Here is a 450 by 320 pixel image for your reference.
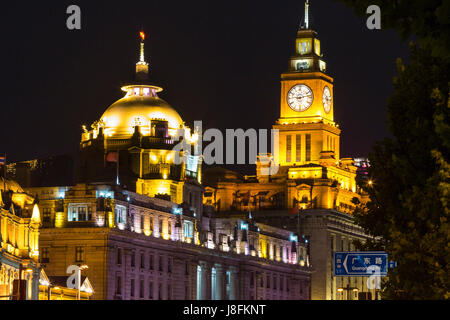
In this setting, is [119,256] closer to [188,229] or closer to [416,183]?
[188,229]

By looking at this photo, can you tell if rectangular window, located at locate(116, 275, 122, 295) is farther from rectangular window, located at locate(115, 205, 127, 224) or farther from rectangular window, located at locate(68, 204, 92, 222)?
rectangular window, located at locate(68, 204, 92, 222)

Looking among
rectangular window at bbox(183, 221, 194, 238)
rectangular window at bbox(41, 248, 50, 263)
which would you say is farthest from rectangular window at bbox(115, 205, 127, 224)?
rectangular window at bbox(183, 221, 194, 238)

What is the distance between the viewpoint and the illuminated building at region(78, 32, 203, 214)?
554 feet

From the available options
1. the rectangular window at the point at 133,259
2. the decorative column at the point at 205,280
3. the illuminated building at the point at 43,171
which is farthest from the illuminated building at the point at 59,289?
the decorative column at the point at 205,280

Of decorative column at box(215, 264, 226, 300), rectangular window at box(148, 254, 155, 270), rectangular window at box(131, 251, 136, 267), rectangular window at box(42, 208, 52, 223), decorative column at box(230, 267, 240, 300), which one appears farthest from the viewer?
decorative column at box(230, 267, 240, 300)

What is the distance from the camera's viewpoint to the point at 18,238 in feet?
359

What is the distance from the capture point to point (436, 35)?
24.5 m

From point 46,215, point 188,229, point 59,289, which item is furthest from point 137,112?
point 59,289

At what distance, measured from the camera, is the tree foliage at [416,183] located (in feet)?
148

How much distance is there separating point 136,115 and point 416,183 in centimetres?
12632

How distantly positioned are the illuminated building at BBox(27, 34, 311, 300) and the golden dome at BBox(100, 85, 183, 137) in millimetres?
132

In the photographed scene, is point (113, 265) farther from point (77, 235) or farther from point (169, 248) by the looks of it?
point (169, 248)

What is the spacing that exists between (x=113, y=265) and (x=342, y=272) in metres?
87.0
